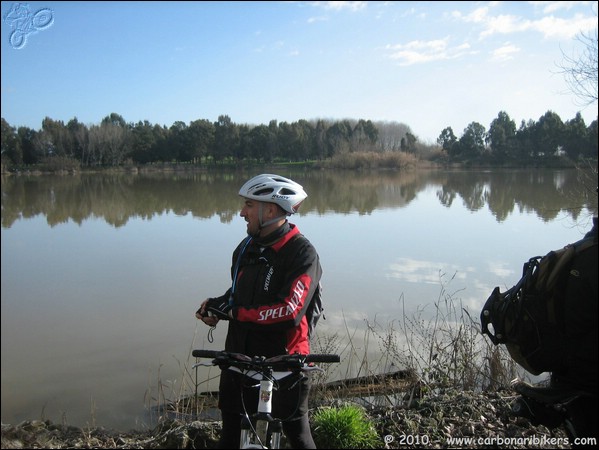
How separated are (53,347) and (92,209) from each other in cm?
1794

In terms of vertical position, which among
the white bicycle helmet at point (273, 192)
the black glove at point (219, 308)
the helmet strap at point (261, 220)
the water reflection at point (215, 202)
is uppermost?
the white bicycle helmet at point (273, 192)

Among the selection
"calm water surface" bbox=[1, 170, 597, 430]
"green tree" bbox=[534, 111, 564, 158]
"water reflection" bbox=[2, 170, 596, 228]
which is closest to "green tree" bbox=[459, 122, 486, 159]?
"green tree" bbox=[534, 111, 564, 158]

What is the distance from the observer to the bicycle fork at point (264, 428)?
91.3 inches

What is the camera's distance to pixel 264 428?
2.33 m

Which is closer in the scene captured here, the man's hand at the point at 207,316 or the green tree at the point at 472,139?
the man's hand at the point at 207,316

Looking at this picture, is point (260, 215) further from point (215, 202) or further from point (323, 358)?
point (215, 202)

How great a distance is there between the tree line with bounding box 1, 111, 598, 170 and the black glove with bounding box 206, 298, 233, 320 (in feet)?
145

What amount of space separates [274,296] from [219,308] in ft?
1.15

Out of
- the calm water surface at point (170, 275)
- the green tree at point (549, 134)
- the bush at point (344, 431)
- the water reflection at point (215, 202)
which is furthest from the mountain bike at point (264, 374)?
the green tree at point (549, 134)

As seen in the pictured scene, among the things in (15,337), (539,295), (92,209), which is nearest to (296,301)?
(539,295)

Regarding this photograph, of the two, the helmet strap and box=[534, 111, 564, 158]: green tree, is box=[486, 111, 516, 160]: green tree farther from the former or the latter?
the helmet strap

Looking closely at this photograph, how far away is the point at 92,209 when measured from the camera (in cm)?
2397

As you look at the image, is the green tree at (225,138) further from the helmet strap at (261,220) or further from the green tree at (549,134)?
the helmet strap at (261,220)

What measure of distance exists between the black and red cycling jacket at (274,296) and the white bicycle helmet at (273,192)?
17 centimetres
